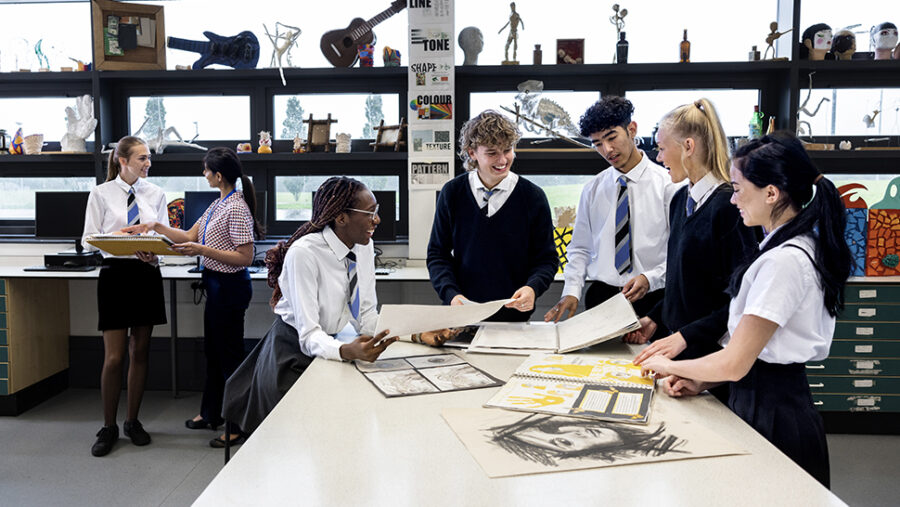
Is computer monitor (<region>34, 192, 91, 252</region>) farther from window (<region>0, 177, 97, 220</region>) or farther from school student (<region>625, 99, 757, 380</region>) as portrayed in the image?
school student (<region>625, 99, 757, 380</region>)

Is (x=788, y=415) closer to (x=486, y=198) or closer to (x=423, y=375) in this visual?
(x=423, y=375)

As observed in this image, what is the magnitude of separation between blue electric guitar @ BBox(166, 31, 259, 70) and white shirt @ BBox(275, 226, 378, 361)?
102 inches

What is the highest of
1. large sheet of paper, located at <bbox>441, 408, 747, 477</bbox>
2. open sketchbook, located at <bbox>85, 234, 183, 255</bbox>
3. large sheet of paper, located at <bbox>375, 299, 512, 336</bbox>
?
open sketchbook, located at <bbox>85, 234, 183, 255</bbox>

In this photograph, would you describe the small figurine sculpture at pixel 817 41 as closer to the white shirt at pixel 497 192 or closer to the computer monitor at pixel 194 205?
the white shirt at pixel 497 192

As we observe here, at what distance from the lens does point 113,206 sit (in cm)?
334

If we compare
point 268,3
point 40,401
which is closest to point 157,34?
point 268,3

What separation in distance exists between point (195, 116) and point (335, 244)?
303cm

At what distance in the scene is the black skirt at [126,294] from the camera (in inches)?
126

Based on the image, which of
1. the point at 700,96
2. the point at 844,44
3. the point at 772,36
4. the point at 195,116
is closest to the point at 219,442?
the point at 195,116

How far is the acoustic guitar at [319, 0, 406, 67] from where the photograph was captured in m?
4.03

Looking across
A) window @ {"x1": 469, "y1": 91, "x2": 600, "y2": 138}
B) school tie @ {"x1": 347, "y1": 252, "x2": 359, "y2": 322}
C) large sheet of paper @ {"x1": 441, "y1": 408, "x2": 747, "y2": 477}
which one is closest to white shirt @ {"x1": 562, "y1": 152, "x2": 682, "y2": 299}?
school tie @ {"x1": 347, "y1": 252, "x2": 359, "y2": 322}

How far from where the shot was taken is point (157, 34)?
4188 millimetres

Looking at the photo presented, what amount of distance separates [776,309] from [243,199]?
2.69 meters

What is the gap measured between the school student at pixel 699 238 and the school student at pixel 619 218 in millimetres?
439
